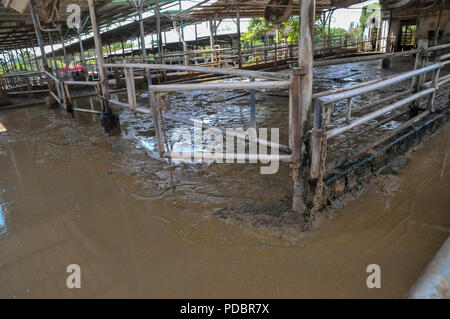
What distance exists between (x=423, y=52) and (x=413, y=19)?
18559mm

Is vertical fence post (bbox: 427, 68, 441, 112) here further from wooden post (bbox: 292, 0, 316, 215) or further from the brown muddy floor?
wooden post (bbox: 292, 0, 316, 215)

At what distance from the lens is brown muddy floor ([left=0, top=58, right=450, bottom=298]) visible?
6.95 ft

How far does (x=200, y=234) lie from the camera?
2.62 m

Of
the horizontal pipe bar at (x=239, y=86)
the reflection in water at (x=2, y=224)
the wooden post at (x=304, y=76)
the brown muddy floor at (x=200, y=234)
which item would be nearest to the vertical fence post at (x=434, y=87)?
the brown muddy floor at (x=200, y=234)

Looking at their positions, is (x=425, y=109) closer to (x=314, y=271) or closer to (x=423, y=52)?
(x=423, y=52)

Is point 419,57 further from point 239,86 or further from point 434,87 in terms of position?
point 239,86

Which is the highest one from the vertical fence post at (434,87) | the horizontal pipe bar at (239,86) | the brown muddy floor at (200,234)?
the horizontal pipe bar at (239,86)

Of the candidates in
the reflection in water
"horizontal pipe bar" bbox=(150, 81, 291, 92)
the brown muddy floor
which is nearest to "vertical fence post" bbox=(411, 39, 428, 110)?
the brown muddy floor

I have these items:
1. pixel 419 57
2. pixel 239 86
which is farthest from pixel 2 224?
pixel 419 57

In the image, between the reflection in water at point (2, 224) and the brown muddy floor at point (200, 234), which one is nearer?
the brown muddy floor at point (200, 234)

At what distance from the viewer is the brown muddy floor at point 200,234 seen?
212 centimetres

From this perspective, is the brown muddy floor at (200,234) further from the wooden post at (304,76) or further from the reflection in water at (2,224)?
the wooden post at (304,76)

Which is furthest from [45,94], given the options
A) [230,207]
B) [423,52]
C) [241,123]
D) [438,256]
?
[438,256]

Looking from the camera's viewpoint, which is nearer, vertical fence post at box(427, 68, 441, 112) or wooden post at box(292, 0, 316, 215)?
wooden post at box(292, 0, 316, 215)
